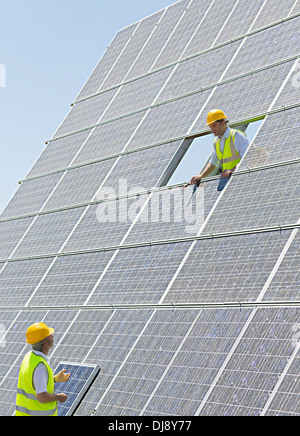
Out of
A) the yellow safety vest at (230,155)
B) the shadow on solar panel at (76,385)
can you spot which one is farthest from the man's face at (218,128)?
the shadow on solar panel at (76,385)

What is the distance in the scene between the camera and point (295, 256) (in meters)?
8.39

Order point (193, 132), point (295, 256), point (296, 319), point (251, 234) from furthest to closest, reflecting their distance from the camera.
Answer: point (193, 132)
point (251, 234)
point (295, 256)
point (296, 319)

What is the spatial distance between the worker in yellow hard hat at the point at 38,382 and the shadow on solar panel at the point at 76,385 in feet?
3.81

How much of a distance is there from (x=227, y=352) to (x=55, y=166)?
9452 mm

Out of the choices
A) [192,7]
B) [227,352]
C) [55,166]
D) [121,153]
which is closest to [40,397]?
[227,352]

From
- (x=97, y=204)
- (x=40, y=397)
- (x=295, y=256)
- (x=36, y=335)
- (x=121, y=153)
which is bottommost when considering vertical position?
(x=40, y=397)

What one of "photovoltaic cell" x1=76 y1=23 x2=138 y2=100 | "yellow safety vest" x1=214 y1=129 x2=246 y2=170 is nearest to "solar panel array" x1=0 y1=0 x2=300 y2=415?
"yellow safety vest" x1=214 y1=129 x2=246 y2=170

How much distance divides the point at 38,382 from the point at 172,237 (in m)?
3.73

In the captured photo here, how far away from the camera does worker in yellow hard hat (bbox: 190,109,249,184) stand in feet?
36.1

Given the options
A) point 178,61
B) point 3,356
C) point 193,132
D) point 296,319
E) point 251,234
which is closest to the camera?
point 296,319

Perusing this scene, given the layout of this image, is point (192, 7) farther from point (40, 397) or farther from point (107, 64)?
point (40, 397)

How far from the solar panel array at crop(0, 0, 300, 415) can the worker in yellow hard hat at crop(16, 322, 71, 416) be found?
1.05 m

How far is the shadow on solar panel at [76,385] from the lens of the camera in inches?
363

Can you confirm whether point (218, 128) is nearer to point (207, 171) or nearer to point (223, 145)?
point (223, 145)
